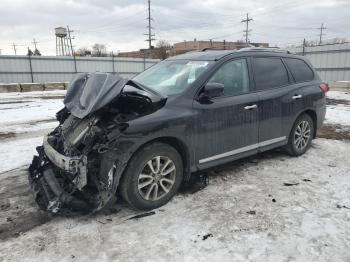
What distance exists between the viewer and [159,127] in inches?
141

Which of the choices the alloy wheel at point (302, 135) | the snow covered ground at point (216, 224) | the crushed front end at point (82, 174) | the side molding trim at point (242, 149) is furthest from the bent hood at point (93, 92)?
the alloy wheel at point (302, 135)

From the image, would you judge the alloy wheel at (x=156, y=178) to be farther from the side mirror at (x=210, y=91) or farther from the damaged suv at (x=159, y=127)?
the side mirror at (x=210, y=91)

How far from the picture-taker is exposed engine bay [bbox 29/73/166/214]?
3.27 metres

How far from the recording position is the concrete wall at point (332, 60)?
2086cm

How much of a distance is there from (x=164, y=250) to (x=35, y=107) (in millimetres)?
10695

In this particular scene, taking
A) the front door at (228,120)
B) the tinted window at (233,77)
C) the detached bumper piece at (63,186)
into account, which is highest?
the tinted window at (233,77)

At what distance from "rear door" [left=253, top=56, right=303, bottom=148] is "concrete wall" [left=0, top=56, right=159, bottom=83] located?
60.6ft

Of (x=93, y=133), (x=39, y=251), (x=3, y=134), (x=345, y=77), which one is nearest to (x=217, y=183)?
(x=93, y=133)

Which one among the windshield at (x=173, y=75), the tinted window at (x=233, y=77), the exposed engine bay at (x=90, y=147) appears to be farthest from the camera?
the tinted window at (x=233, y=77)

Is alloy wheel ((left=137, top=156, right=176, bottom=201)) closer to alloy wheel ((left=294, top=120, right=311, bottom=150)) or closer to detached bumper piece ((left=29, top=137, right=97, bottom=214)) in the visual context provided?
detached bumper piece ((left=29, top=137, right=97, bottom=214))

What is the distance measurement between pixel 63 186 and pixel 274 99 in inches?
129

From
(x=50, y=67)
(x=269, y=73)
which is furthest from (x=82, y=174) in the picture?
(x=50, y=67)

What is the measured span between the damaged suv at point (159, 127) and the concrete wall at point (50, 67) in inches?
740

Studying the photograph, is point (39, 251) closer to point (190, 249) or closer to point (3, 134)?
point (190, 249)
